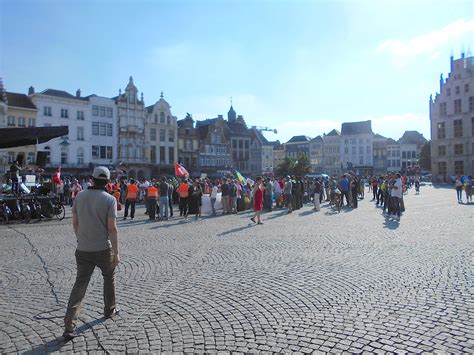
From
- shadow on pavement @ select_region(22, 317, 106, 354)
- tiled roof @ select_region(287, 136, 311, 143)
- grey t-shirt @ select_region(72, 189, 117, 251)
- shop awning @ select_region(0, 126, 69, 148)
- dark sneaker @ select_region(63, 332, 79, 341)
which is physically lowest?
shadow on pavement @ select_region(22, 317, 106, 354)

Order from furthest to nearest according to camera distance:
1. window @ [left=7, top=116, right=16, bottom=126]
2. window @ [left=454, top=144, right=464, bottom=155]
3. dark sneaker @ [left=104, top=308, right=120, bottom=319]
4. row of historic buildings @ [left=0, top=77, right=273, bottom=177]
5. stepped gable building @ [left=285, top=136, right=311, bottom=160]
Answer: stepped gable building @ [left=285, top=136, right=311, bottom=160] < window @ [left=454, top=144, right=464, bottom=155] < row of historic buildings @ [left=0, top=77, right=273, bottom=177] < window @ [left=7, top=116, right=16, bottom=126] < dark sneaker @ [left=104, top=308, right=120, bottom=319]

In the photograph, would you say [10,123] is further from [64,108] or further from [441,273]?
[441,273]

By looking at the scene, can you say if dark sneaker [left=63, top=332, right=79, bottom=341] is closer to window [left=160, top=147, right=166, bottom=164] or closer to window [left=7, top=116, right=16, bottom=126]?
window [left=7, top=116, right=16, bottom=126]

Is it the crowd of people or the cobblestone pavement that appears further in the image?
the crowd of people

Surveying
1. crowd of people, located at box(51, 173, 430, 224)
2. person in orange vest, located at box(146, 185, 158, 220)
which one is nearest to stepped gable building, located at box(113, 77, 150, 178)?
crowd of people, located at box(51, 173, 430, 224)

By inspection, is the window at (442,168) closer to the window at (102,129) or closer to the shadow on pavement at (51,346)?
the window at (102,129)

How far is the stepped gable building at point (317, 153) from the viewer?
103 m

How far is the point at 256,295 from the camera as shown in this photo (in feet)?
18.9

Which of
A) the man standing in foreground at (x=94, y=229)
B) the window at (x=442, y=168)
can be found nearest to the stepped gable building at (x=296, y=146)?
the window at (x=442, y=168)

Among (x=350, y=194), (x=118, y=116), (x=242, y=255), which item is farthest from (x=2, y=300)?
(x=118, y=116)

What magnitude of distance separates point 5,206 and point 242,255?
10980 millimetres

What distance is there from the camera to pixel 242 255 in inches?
343

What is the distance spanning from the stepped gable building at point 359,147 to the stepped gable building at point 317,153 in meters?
5.71

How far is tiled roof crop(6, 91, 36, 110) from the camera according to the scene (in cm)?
4672
